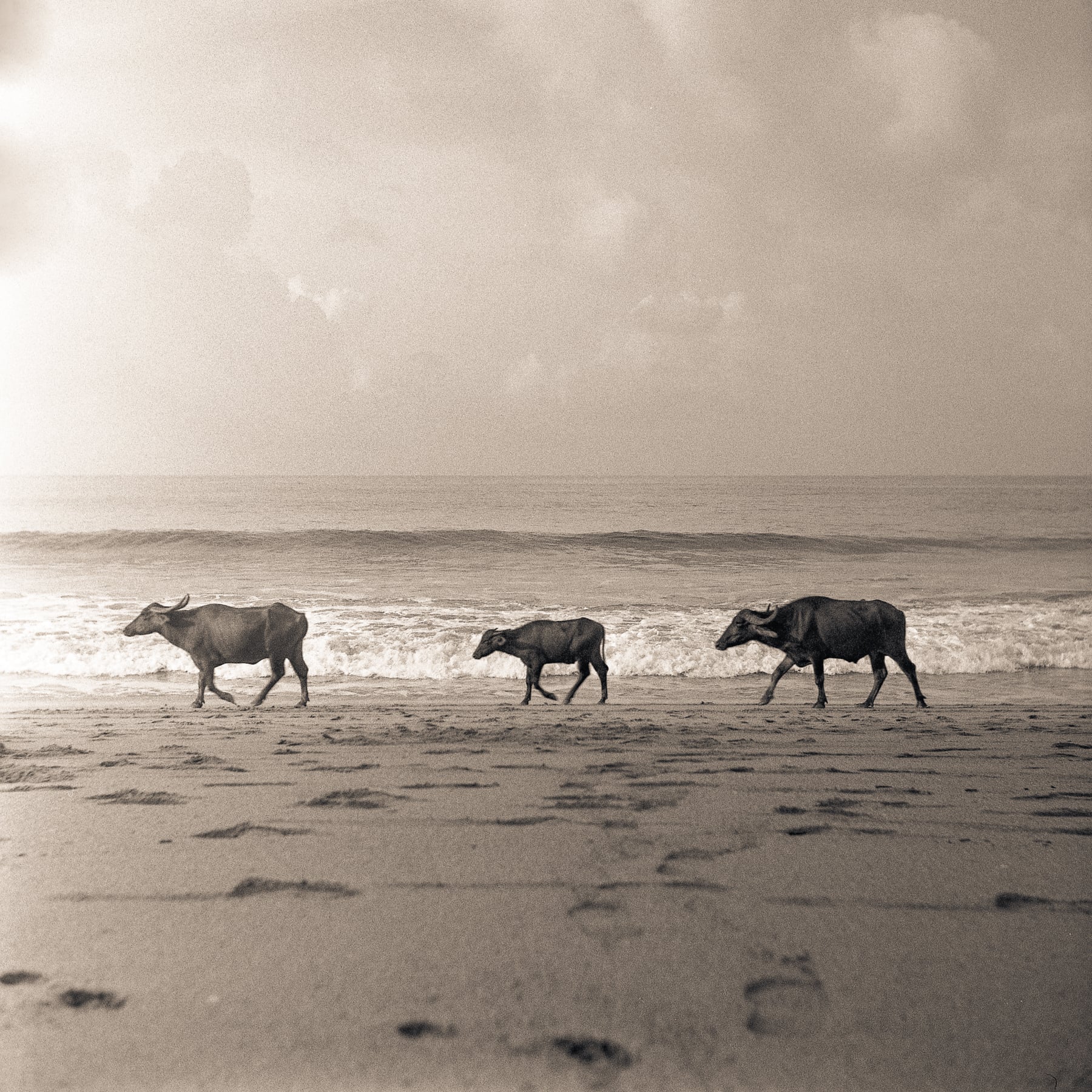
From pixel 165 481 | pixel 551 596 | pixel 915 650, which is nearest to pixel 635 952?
pixel 915 650

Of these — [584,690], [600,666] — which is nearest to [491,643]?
[600,666]

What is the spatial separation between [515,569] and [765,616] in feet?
41.9

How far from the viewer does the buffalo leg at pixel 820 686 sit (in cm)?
830

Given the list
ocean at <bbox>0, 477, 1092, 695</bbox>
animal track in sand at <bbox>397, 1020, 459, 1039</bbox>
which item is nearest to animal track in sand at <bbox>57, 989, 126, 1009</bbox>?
animal track in sand at <bbox>397, 1020, 459, 1039</bbox>

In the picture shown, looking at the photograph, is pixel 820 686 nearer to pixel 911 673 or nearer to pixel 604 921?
pixel 911 673

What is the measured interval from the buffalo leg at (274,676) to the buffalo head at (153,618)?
102 centimetres

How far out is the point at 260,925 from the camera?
2631 mm

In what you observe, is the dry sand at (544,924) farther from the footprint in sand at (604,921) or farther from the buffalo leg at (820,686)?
the buffalo leg at (820,686)

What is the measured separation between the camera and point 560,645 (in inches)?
354

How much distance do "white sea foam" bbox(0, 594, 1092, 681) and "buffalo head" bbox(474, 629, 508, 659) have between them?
1.46 m


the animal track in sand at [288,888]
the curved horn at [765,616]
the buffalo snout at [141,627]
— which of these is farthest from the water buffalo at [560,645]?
the animal track in sand at [288,888]

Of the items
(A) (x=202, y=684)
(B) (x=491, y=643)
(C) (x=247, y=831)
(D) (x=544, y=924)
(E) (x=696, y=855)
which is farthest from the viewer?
(B) (x=491, y=643)

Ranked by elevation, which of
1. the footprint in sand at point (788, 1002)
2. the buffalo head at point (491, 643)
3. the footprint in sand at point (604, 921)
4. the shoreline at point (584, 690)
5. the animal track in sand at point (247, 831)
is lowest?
the shoreline at point (584, 690)

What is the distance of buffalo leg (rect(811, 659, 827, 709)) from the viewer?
27.2 feet
